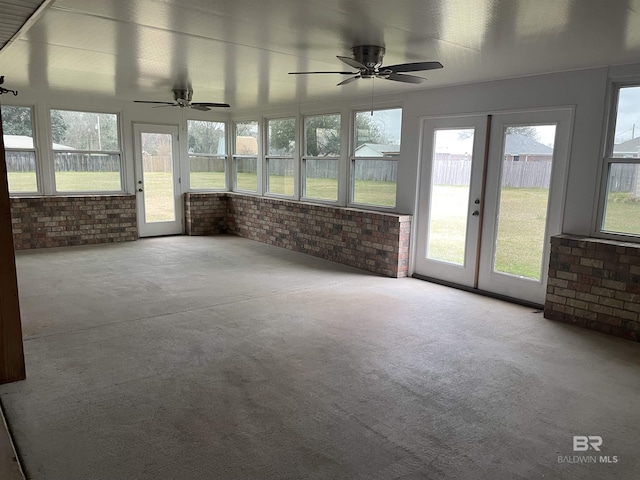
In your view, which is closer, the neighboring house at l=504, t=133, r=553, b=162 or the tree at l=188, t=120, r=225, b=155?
the neighboring house at l=504, t=133, r=553, b=162

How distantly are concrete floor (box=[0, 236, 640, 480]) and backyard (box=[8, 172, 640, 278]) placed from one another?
576 millimetres

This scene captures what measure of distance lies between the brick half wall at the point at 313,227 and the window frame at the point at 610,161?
7.28 ft

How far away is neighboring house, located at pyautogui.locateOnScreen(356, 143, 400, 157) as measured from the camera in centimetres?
619

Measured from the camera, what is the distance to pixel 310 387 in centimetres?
301

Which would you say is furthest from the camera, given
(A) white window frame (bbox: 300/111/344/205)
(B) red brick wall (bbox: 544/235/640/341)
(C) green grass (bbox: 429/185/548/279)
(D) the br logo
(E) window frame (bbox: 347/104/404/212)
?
(A) white window frame (bbox: 300/111/344/205)

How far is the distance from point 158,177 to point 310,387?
6832 mm

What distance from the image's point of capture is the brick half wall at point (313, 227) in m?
5.99

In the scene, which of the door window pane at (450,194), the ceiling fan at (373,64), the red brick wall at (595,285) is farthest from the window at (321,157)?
the red brick wall at (595,285)

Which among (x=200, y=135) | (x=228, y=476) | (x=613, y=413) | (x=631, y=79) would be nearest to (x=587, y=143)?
(x=631, y=79)

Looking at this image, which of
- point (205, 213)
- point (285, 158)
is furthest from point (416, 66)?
point (205, 213)

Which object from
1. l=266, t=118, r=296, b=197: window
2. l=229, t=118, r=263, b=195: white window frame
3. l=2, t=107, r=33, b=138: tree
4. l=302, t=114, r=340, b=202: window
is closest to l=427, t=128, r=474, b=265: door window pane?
l=302, t=114, r=340, b=202: window

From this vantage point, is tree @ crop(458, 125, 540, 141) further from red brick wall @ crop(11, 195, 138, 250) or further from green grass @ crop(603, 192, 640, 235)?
red brick wall @ crop(11, 195, 138, 250)

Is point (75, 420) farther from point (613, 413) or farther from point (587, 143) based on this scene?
point (587, 143)

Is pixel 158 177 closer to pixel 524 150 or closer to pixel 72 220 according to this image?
pixel 72 220
